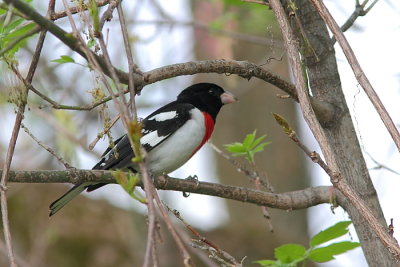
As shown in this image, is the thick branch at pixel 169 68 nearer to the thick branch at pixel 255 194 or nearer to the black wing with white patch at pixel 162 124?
the thick branch at pixel 255 194

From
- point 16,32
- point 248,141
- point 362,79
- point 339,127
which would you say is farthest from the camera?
point 248,141

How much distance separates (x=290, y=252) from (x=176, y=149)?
149 cm

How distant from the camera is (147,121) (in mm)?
3721

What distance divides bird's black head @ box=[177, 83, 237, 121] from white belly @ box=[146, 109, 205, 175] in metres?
0.38

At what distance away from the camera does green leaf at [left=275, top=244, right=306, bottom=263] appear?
7.05 feet

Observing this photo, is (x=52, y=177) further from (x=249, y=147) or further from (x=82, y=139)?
(x=82, y=139)

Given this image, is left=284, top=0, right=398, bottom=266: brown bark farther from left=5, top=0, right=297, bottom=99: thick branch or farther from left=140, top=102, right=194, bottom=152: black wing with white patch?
left=140, top=102, right=194, bottom=152: black wing with white patch

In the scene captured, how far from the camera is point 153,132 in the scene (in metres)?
3.59

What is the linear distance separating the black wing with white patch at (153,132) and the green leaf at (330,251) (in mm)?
1421

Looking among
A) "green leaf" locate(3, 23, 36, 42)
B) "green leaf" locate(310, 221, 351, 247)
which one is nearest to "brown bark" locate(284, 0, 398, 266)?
"green leaf" locate(310, 221, 351, 247)

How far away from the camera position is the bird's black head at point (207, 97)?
400cm

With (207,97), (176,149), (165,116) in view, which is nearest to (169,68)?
(176,149)

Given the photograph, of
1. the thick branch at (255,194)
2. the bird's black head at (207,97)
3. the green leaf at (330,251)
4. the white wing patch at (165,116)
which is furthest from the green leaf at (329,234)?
the bird's black head at (207,97)

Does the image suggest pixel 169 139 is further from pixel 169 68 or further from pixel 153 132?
pixel 169 68
